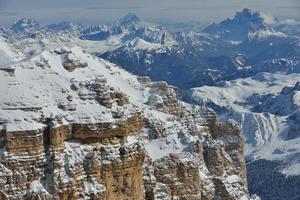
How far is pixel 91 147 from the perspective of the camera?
4828cm

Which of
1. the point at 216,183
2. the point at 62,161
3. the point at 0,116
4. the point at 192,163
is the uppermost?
the point at 0,116

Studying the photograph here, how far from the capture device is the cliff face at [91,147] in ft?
149

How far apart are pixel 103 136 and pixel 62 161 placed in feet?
12.0

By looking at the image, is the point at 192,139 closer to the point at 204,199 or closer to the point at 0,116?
the point at 204,199

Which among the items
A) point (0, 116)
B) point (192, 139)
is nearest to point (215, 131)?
point (192, 139)

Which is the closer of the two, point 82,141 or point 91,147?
point 91,147

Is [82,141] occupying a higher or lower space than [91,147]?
higher

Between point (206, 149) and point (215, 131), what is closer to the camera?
point (206, 149)

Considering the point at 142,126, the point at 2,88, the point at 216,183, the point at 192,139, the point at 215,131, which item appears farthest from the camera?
the point at 215,131

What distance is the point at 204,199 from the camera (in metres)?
61.6

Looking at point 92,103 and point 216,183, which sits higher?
point 92,103

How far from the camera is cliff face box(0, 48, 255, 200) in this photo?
149 ft

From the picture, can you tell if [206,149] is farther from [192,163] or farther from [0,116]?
[0,116]

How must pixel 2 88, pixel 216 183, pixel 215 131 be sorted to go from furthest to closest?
pixel 215 131, pixel 216 183, pixel 2 88
